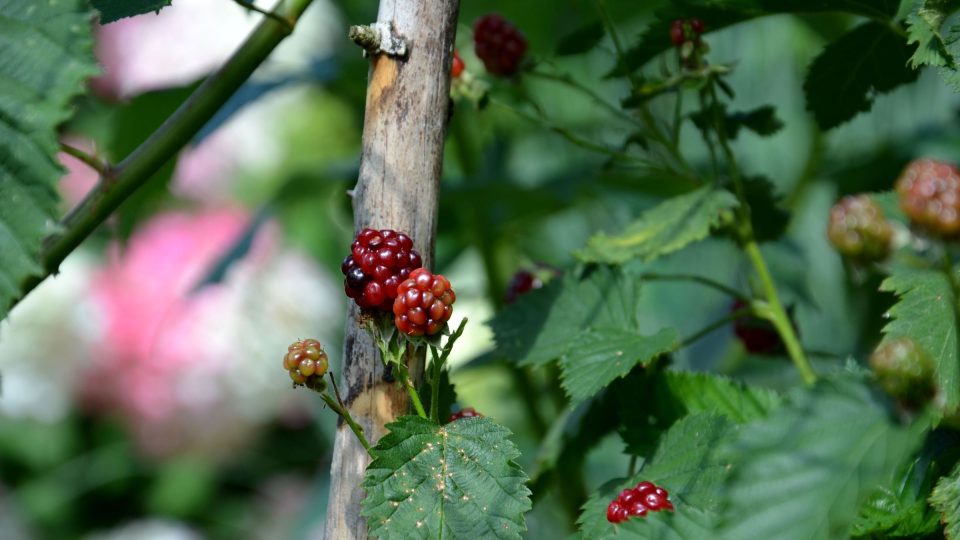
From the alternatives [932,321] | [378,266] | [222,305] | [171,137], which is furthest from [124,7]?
[222,305]

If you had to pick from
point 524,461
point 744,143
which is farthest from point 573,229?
point 524,461

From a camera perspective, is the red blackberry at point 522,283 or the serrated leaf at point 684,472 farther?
the red blackberry at point 522,283

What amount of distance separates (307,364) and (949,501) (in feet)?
0.93

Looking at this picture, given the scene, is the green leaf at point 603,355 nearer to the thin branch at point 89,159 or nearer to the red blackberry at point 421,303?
the red blackberry at point 421,303

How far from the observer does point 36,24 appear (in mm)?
445

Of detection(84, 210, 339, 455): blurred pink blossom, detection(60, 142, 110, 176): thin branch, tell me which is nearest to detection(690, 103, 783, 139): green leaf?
detection(60, 142, 110, 176): thin branch

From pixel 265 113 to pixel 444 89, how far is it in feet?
6.54

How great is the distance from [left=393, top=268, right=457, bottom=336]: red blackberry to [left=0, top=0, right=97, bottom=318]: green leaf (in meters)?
0.15

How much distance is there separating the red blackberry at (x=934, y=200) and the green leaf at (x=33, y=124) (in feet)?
1.06

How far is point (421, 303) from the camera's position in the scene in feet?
1.42

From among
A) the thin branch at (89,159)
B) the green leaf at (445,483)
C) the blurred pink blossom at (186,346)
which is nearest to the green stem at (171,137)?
the thin branch at (89,159)

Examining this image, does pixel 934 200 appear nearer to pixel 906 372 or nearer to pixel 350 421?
pixel 906 372

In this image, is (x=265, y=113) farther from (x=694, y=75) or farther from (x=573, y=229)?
(x=694, y=75)

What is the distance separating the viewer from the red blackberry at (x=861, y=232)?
1.20 ft
